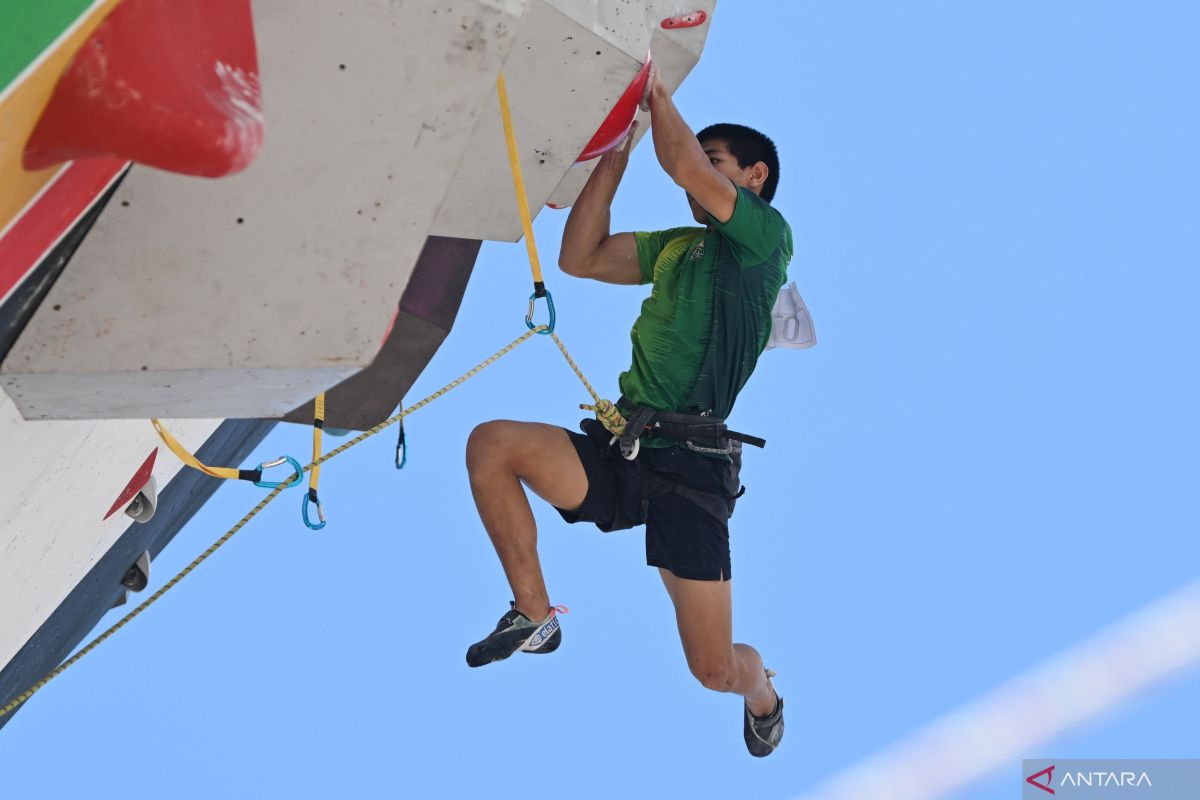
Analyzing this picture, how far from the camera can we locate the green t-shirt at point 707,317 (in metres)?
3.93

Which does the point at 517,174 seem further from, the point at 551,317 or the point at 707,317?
the point at 707,317

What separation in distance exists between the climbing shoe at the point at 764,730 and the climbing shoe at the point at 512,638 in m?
0.98

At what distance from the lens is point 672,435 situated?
398 centimetres

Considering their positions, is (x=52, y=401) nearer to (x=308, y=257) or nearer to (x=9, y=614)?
(x=308, y=257)

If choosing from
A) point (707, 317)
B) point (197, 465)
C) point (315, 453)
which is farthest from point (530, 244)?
point (197, 465)

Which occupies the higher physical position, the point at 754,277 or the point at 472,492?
the point at 754,277

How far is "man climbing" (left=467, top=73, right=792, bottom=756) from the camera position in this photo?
12.6ft

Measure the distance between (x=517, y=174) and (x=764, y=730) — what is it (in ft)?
6.63

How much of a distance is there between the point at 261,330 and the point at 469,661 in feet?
4.16

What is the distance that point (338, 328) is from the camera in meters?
2.83

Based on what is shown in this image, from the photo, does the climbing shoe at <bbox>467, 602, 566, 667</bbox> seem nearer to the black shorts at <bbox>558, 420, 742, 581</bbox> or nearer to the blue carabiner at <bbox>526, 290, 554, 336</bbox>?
the black shorts at <bbox>558, 420, 742, 581</bbox>

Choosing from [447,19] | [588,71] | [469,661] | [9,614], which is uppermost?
[588,71]

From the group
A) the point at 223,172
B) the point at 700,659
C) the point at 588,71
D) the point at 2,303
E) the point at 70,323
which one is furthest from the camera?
the point at 700,659

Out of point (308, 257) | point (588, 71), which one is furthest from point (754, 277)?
point (308, 257)
